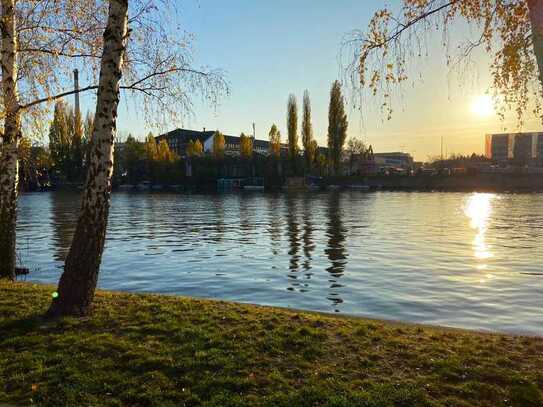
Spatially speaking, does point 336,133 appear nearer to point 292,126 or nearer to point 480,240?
point 292,126

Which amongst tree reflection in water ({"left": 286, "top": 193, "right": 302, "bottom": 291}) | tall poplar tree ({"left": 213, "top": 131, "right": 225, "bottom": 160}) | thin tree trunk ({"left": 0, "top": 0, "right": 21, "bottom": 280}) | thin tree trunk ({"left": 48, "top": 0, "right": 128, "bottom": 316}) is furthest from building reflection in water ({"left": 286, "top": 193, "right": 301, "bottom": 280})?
tall poplar tree ({"left": 213, "top": 131, "right": 225, "bottom": 160})

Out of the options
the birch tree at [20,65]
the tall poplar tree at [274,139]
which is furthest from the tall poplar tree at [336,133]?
the birch tree at [20,65]

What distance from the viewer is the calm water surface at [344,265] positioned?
503 inches

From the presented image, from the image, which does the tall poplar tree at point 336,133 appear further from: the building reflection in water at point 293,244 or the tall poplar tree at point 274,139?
the building reflection in water at point 293,244

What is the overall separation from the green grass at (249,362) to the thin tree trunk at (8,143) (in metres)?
4.36

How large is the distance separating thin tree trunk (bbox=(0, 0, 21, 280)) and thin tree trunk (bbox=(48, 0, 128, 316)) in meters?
4.22

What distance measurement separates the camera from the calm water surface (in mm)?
12773

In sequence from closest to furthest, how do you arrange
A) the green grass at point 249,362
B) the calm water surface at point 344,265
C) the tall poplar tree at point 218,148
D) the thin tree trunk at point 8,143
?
the green grass at point 249,362
the thin tree trunk at point 8,143
the calm water surface at point 344,265
the tall poplar tree at point 218,148

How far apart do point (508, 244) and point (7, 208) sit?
2214 centimetres

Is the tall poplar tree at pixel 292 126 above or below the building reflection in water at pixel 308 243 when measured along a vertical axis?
above

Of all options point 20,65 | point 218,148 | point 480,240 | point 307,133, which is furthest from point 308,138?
point 20,65

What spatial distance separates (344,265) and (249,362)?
13.0m

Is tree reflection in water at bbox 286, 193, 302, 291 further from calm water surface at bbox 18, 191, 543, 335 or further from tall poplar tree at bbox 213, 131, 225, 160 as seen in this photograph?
tall poplar tree at bbox 213, 131, 225, 160

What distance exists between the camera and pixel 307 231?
102 ft
